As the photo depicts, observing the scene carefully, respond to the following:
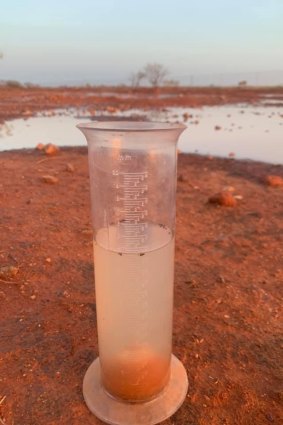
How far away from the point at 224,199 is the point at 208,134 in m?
8.00

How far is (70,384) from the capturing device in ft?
7.98

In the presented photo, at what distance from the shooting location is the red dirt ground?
7.54ft

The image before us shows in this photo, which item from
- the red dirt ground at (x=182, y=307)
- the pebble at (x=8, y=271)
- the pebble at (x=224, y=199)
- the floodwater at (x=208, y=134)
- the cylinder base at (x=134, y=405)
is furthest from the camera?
the floodwater at (x=208, y=134)

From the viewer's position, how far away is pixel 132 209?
1.91 m

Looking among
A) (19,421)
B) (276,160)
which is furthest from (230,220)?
(276,160)

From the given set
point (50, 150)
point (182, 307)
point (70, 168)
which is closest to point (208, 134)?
point (50, 150)

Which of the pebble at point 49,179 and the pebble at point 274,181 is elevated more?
the pebble at point 49,179

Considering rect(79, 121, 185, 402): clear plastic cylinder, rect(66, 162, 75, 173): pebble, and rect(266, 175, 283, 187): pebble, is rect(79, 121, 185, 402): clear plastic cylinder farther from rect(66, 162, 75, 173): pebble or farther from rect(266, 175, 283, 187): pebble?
rect(66, 162, 75, 173): pebble

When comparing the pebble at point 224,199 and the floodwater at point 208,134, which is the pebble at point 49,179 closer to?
the pebble at point 224,199

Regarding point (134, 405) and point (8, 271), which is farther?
point (8, 271)

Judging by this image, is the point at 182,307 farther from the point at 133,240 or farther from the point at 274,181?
the point at 274,181

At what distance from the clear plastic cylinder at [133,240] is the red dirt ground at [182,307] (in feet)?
1.56

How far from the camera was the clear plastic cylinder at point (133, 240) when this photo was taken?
1.83m

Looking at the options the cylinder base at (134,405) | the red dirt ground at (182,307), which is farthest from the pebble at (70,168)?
the cylinder base at (134,405)
